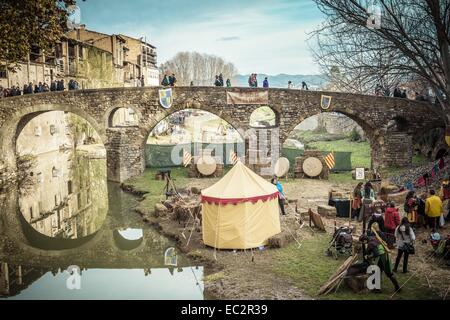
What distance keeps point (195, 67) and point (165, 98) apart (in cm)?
4668

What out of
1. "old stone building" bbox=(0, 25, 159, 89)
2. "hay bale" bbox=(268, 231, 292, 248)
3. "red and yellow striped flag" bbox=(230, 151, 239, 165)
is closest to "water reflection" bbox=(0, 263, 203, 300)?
"hay bale" bbox=(268, 231, 292, 248)

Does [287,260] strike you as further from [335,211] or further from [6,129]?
[6,129]

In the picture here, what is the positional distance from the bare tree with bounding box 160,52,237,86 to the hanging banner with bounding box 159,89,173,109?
41.0m

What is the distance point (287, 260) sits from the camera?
42.4 ft

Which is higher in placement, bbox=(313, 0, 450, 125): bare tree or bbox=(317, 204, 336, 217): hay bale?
bbox=(313, 0, 450, 125): bare tree

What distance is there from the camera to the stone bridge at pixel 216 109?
27.8 meters

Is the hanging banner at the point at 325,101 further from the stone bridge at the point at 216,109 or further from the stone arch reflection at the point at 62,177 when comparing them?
the stone arch reflection at the point at 62,177

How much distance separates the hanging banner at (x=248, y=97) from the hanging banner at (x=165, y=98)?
347cm

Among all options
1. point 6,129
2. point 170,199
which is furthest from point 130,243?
point 6,129

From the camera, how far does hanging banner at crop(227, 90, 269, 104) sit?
2784 centimetres

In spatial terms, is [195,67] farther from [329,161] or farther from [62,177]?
[329,161]

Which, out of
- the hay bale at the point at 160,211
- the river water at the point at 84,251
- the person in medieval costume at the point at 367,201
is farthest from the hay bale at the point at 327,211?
the hay bale at the point at 160,211

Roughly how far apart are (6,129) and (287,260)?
874 inches

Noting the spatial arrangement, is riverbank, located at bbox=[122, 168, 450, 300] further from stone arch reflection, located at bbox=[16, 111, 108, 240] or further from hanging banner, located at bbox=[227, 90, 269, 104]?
hanging banner, located at bbox=[227, 90, 269, 104]
